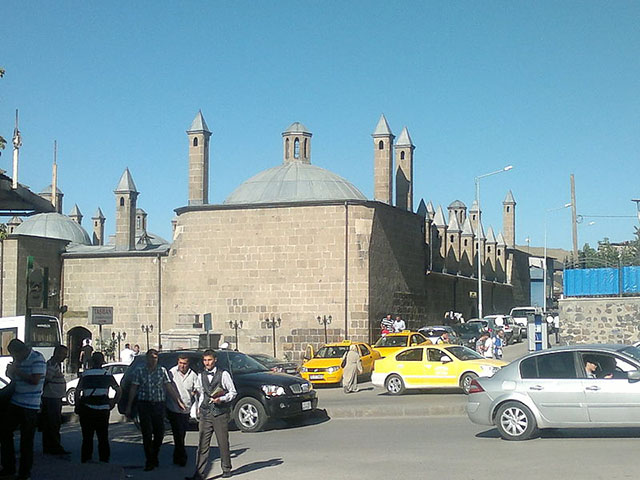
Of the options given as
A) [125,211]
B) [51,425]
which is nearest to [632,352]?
[51,425]

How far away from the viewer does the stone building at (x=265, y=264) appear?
3828 centimetres

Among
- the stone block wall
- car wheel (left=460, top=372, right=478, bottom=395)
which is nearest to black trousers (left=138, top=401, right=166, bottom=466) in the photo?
car wheel (left=460, top=372, right=478, bottom=395)

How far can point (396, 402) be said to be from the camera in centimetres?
2047

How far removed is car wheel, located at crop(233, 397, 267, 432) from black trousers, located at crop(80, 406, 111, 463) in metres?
4.24

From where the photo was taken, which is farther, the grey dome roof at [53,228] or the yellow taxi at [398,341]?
the grey dome roof at [53,228]

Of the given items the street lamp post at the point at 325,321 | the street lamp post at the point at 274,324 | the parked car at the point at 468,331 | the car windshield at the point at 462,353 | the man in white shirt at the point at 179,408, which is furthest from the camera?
the parked car at the point at 468,331

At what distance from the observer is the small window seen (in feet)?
74.4

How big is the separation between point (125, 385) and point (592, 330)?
23477mm

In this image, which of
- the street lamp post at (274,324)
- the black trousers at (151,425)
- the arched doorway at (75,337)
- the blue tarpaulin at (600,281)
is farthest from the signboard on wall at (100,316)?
the black trousers at (151,425)

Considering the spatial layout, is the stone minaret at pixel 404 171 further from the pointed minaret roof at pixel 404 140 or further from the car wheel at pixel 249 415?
the car wheel at pixel 249 415

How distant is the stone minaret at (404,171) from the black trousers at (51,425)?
107 ft

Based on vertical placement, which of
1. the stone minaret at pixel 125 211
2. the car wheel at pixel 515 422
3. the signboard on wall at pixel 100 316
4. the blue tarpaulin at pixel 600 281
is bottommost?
the car wheel at pixel 515 422

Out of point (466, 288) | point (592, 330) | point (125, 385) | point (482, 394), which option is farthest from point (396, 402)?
point (466, 288)

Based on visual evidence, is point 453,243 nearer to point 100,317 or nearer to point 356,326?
point 356,326
